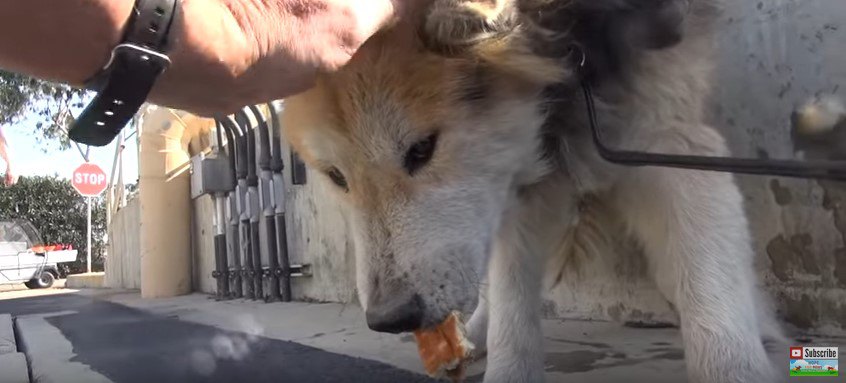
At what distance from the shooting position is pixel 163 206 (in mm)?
7387

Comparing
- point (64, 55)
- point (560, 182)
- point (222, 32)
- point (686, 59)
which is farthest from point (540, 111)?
point (64, 55)

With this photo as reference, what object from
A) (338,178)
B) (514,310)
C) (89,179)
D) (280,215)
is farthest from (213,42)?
(89,179)

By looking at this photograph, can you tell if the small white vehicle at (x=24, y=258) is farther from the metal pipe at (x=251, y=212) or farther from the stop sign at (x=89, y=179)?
the metal pipe at (x=251, y=212)

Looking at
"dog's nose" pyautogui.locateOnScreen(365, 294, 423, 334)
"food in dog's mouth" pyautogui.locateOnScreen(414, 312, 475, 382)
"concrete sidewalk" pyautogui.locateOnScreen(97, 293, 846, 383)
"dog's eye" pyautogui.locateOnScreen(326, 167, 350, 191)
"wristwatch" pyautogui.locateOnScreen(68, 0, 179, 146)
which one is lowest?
"concrete sidewalk" pyautogui.locateOnScreen(97, 293, 846, 383)

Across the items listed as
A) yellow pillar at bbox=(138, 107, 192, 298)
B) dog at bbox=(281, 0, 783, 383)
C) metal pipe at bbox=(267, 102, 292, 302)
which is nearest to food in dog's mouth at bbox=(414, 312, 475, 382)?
dog at bbox=(281, 0, 783, 383)

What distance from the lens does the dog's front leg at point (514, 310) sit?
6.83ft

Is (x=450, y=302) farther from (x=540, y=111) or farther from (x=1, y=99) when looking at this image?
(x=1, y=99)

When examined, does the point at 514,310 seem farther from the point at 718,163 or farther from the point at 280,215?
the point at 280,215

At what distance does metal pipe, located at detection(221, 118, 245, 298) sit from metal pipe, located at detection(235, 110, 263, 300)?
81 mm

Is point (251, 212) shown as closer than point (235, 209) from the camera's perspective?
Yes

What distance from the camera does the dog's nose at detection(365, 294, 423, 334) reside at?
160 centimetres

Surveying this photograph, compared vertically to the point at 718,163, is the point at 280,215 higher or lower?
higher

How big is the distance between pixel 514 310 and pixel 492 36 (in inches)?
33.6

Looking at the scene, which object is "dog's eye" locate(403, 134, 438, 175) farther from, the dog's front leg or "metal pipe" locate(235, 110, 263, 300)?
"metal pipe" locate(235, 110, 263, 300)
